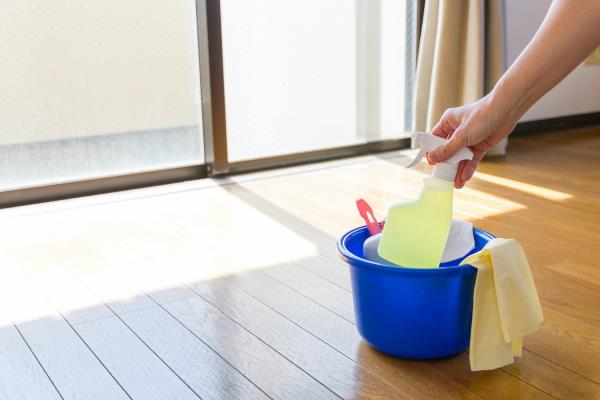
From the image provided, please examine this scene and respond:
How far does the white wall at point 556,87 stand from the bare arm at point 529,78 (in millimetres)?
2188

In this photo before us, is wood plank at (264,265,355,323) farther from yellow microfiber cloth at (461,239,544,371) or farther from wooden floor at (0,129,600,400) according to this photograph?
yellow microfiber cloth at (461,239,544,371)

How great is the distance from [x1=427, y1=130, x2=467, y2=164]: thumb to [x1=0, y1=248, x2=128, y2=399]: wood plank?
63 cm

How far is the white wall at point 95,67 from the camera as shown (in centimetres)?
222

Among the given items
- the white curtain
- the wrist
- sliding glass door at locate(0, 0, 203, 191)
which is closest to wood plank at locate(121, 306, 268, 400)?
the wrist

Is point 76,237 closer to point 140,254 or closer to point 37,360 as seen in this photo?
point 140,254

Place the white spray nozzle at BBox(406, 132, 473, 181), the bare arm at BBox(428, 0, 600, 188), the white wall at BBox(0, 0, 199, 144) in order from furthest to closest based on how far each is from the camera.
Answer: the white wall at BBox(0, 0, 199, 144) → the white spray nozzle at BBox(406, 132, 473, 181) → the bare arm at BBox(428, 0, 600, 188)

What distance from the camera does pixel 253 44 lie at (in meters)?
2.66

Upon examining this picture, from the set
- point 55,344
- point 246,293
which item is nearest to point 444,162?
point 246,293

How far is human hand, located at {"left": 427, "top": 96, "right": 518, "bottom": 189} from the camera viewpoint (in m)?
1.08

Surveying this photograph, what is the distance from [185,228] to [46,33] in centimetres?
79

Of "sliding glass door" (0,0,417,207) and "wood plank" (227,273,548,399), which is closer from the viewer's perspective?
"wood plank" (227,273,548,399)

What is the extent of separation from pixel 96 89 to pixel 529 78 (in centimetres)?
169

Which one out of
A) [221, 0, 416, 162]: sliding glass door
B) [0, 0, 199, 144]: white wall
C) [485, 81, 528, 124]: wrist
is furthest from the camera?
[221, 0, 416, 162]: sliding glass door

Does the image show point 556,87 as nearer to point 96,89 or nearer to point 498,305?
point 96,89
